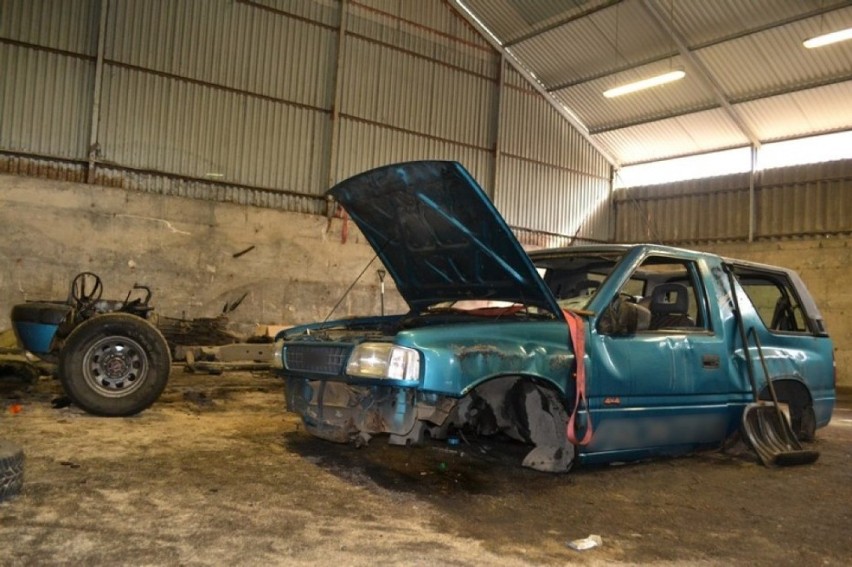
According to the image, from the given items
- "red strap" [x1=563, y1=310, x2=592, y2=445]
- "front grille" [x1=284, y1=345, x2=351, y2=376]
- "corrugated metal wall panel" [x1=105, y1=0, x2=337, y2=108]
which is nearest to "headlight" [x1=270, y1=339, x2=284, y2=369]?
"front grille" [x1=284, y1=345, x2=351, y2=376]

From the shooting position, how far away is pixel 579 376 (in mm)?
3791

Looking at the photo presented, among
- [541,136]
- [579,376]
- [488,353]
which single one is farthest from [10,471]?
[541,136]

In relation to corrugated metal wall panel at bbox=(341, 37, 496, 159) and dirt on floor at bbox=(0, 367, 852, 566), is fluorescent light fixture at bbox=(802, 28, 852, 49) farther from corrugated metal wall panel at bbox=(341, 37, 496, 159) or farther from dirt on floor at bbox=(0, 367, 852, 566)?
dirt on floor at bbox=(0, 367, 852, 566)

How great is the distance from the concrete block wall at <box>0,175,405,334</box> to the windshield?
890cm

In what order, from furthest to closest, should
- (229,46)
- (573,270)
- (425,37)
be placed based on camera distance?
(425,37) < (229,46) < (573,270)

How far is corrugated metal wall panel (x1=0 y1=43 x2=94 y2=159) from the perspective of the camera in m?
11.0

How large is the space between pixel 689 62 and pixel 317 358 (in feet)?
42.6

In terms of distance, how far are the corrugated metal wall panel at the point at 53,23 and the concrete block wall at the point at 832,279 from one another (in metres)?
15.2

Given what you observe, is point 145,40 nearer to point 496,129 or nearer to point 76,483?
point 496,129

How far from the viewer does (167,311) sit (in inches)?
478

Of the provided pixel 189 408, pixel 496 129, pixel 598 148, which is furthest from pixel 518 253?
pixel 598 148

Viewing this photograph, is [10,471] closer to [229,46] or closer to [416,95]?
[229,46]

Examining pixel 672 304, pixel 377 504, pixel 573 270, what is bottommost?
pixel 377 504

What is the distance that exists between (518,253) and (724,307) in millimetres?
1954
